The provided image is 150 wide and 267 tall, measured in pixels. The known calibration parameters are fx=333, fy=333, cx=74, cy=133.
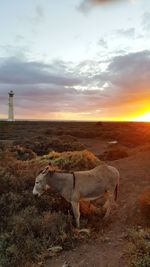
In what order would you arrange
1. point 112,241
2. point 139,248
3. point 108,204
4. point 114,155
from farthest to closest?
point 114,155
point 108,204
point 112,241
point 139,248

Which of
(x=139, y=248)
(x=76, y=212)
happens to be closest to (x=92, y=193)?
(x=76, y=212)

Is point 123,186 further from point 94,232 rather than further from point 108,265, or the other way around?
point 108,265

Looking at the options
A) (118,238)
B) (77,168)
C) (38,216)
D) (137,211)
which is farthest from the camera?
(77,168)

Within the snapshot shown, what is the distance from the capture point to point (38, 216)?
30.5 ft

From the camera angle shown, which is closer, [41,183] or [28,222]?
[28,222]

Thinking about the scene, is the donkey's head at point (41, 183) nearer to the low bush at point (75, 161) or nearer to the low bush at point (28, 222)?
the low bush at point (28, 222)

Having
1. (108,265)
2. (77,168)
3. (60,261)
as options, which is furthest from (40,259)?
(77,168)

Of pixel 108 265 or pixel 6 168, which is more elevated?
pixel 6 168

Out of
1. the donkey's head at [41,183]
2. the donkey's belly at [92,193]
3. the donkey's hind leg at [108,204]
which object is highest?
the donkey's head at [41,183]

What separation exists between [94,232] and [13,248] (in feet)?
7.26

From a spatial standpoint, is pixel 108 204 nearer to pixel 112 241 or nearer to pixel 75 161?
pixel 112 241

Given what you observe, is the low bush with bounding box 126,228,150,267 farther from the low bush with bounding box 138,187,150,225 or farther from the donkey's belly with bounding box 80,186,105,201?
the donkey's belly with bounding box 80,186,105,201

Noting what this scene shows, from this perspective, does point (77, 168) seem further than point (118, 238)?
Yes

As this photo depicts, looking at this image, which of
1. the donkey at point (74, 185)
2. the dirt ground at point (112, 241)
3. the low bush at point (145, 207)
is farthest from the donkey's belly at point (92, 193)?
the low bush at point (145, 207)
